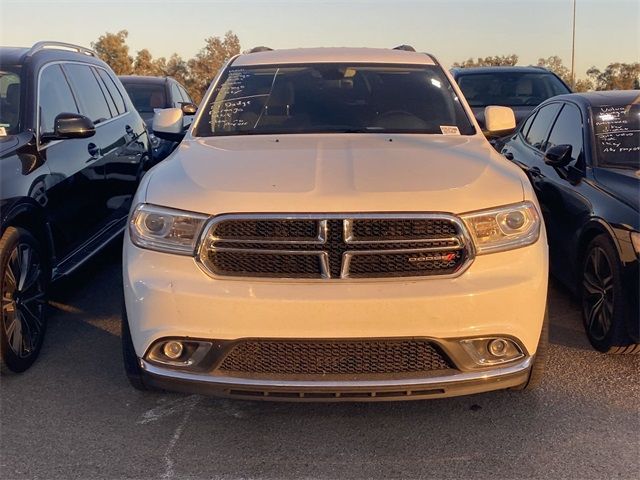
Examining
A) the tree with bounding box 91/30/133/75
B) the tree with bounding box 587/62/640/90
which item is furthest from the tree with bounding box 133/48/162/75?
the tree with bounding box 587/62/640/90

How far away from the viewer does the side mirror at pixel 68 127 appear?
475 cm

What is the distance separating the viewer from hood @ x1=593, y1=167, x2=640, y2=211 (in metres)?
4.17

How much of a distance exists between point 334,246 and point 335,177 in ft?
1.35

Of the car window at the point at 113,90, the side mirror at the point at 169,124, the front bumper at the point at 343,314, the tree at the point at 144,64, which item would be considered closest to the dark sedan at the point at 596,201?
the front bumper at the point at 343,314

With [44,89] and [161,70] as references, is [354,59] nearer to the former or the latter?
[44,89]

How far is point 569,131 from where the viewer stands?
5.44 m

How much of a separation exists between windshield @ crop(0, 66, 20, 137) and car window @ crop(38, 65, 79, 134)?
0.50ft

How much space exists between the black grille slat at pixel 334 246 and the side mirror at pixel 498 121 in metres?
1.90

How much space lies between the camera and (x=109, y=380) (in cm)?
406

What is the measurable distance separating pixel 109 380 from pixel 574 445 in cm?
253

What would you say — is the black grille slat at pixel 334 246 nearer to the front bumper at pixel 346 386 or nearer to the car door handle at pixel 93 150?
the front bumper at pixel 346 386

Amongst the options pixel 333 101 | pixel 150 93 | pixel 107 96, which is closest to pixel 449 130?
pixel 333 101

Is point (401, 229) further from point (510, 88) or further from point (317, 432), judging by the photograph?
point (510, 88)

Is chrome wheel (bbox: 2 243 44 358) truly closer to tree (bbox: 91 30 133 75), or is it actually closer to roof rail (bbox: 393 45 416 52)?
roof rail (bbox: 393 45 416 52)
